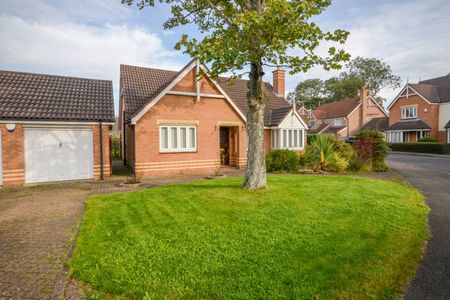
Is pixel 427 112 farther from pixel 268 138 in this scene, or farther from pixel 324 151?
pixel 324 151

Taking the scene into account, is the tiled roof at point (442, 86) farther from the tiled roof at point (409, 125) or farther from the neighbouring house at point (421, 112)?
the tiled roof at point (409, 125)

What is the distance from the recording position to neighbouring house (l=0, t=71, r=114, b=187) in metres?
12.0

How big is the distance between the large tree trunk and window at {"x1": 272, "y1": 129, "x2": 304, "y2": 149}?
35.3ft

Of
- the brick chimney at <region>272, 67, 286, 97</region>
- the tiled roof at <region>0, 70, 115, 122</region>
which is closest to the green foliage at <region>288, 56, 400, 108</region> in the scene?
Result: the brick chimney at <region>272, 67, 286, 97</region>

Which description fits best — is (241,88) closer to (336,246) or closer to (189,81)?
(189,81)

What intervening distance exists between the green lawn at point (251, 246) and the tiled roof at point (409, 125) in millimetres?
37391

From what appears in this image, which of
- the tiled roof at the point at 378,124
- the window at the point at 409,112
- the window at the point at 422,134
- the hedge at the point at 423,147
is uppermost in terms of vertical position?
the window at the point at 409,112

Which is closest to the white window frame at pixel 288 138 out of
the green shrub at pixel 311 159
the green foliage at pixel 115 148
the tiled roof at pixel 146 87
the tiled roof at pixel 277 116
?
the tiled roof at pixel 277 116

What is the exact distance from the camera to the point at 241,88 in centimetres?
2250

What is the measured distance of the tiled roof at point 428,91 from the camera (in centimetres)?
3827

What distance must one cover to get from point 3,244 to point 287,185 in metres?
8.61

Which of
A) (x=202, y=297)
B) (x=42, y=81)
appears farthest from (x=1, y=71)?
(x=202, y=297)

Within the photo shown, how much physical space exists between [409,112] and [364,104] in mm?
10307

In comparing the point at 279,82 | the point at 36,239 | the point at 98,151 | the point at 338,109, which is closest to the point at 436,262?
the point at 36,239
